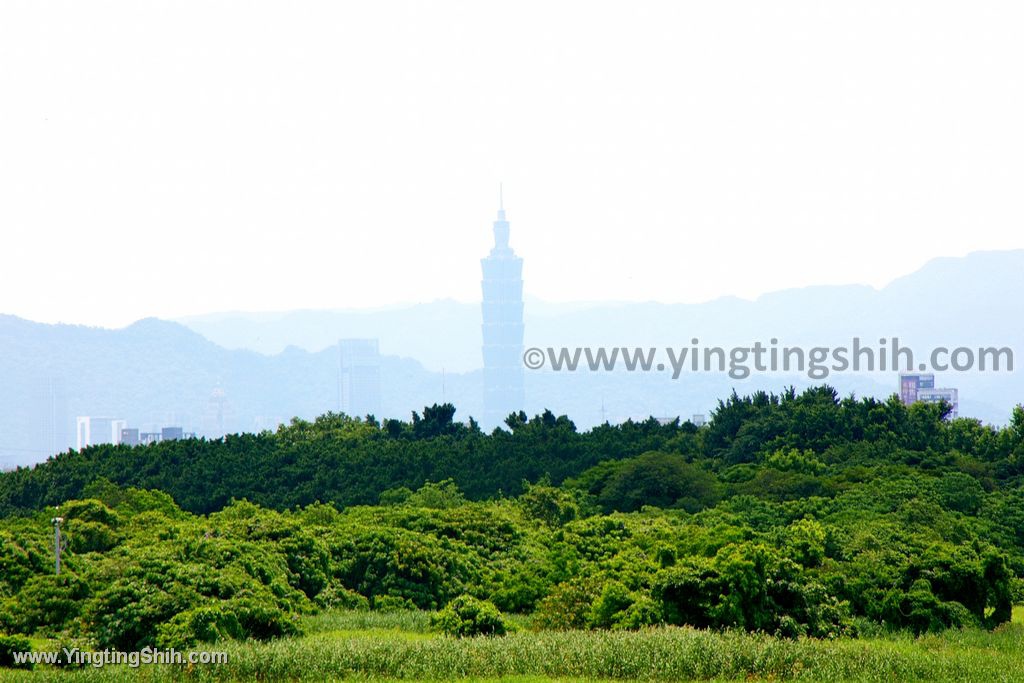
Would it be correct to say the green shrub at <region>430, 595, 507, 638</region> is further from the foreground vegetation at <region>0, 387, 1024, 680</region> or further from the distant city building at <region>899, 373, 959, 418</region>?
the distant city building at <region>899, 373, 959, 418</region>

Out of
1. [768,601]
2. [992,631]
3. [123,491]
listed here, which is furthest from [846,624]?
[123,491]

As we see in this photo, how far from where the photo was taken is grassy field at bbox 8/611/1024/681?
1580 cm

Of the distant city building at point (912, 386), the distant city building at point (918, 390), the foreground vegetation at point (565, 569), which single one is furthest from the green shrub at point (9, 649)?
the distant city building at point (918, 390)

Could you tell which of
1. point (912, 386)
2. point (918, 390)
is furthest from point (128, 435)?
point (918, 390)

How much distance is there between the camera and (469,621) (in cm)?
1909

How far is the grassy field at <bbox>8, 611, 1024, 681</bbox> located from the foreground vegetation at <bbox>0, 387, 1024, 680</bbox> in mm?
45

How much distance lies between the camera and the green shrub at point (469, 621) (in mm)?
19000

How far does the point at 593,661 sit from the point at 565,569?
23.4 ft

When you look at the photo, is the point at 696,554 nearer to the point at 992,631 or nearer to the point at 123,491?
the point at 992,631

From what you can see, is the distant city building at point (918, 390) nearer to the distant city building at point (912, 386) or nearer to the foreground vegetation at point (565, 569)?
the distant city building at point (912, 386)

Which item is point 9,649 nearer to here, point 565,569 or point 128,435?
point 565,569

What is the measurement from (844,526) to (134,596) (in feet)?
51.5

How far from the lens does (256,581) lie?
21.3 meters

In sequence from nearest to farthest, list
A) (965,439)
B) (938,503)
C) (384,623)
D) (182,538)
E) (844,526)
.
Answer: (384,623)
(182,538)
(844,526)
(938,503)
(965,439)
